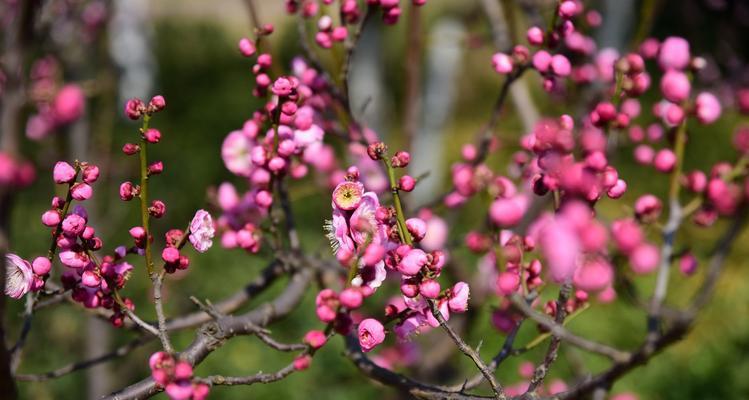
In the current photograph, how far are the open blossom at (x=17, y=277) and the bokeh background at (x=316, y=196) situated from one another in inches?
26.6

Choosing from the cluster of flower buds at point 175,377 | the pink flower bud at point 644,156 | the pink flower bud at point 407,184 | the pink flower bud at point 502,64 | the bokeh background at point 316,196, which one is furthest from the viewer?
the bokeh background at point 316,196

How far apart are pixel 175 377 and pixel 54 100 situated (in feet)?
7.24

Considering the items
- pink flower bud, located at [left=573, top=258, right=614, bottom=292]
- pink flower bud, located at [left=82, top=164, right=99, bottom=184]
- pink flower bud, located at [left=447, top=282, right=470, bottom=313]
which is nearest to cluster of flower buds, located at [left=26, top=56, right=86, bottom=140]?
pink flower bud, located at [left=82, top=164, right=99, bottom=184]

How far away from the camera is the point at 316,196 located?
5.93 m

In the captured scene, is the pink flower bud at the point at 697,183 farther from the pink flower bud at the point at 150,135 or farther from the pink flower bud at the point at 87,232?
the pink flower bud at the point at 87,232

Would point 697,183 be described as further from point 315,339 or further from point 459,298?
point 315,339

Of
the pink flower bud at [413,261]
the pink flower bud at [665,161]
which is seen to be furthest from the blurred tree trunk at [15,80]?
the pink flower bud at [665,161]

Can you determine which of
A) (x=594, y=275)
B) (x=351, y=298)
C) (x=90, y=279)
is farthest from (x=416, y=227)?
(x=90, y=279)

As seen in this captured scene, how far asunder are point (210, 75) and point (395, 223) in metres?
8.76

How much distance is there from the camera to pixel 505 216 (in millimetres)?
886

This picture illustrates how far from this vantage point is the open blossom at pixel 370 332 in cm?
104

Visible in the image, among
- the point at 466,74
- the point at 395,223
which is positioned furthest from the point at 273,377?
the point at 466,74

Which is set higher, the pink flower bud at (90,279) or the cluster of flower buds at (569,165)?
the cluster of flower buds at (569,165)

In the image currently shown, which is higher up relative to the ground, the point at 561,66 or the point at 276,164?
the point at 561,66
